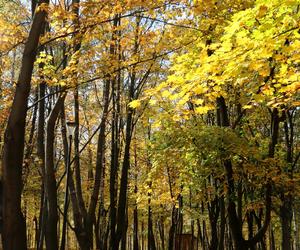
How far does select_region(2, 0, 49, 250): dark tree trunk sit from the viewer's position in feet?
20.9

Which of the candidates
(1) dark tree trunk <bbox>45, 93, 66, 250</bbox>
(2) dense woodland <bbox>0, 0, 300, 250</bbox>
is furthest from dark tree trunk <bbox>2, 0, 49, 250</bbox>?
(1) dark tree trunk <bbox>45, 93, 66, 250</bbox>

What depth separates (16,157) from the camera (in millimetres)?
6477

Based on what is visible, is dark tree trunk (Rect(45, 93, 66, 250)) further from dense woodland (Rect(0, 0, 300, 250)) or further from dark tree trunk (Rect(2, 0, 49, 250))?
dark tree trunk (Rect(2, 0, 49, 250))

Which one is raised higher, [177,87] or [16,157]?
[177,87]

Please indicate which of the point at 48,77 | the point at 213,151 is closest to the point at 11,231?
the point at 48,77

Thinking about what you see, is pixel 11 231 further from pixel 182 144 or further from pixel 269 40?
pixel 182 144

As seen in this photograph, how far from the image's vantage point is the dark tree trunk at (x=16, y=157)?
6.36 m

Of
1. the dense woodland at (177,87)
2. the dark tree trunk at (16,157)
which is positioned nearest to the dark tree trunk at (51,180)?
the dense woodland at (177,87)

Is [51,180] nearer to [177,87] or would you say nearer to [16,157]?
[16,157]

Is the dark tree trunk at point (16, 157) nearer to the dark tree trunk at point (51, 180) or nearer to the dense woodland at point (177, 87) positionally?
the dense woodland at point (177, 87)

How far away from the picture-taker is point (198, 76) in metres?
5.31

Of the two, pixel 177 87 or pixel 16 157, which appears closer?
pixel 177 87

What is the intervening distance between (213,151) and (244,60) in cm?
648

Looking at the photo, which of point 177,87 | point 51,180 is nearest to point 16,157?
point 177,87
